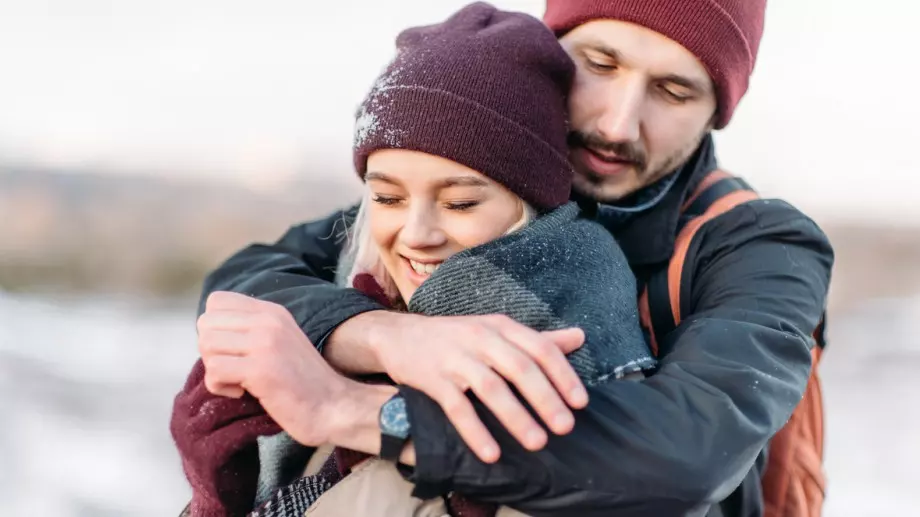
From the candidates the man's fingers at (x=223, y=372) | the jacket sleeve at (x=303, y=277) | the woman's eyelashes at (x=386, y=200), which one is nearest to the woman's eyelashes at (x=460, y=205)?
the woman's eyelashes at (x=386, y=200)

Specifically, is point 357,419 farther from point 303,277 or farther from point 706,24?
point 706,24

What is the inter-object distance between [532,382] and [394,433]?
21cm

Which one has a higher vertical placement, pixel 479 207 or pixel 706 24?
pixel 706 24

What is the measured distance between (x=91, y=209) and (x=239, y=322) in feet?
28.2

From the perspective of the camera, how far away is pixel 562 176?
65.9 inches

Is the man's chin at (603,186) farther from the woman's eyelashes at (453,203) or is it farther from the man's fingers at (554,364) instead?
the man's fingers at (554,364)

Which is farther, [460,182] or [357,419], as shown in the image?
[460,182]

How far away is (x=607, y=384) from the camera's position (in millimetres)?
1287

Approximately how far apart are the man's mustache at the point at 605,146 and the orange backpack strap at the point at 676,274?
0.55 ft

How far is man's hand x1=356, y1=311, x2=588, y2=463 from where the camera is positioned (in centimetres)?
120

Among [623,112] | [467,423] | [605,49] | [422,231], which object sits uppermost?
[605,49]

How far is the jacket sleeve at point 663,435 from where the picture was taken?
1.20 m

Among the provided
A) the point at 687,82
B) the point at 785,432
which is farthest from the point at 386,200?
the point at 785,432

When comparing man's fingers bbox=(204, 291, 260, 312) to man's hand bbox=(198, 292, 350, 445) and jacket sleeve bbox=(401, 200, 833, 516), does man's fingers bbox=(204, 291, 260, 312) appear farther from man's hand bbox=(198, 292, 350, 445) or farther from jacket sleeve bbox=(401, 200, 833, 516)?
jacket sleeve bbox=(401, 200, 833, 516)
